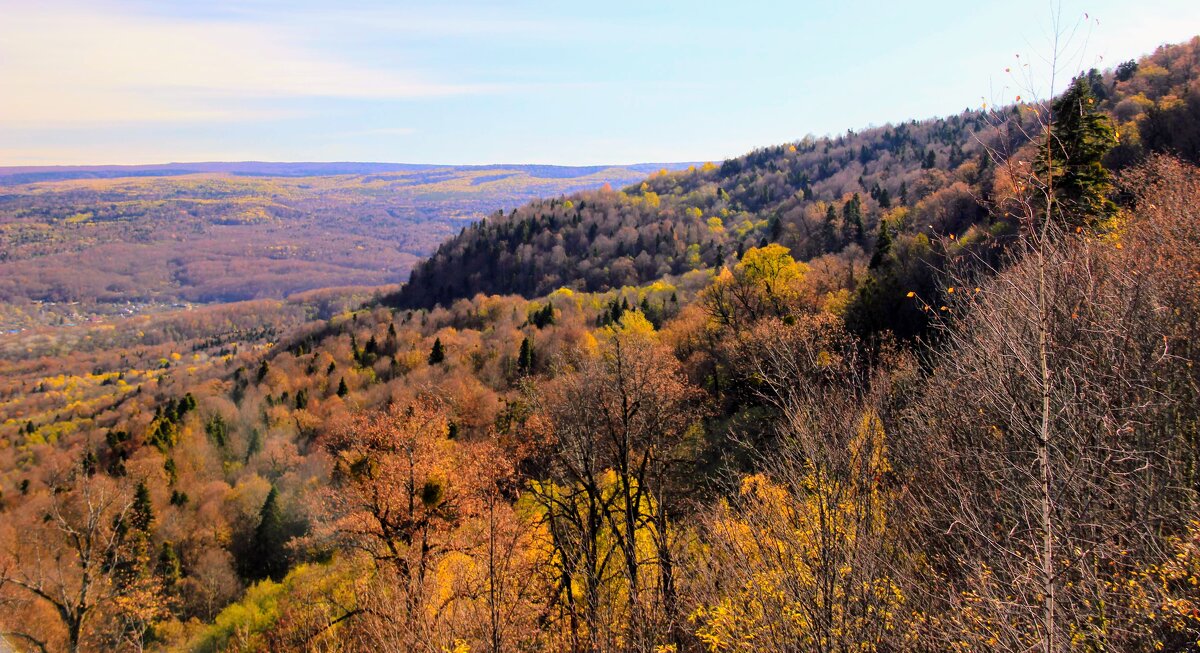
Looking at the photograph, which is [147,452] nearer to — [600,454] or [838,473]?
[600,454]

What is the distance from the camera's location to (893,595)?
818 centimetres

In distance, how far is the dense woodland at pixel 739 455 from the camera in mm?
6441

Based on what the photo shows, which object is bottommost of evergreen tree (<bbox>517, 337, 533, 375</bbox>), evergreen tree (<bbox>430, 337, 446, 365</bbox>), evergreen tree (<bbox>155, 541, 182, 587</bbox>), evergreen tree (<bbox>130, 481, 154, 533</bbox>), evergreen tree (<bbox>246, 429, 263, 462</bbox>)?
evergreen tree (<bbox>246, 429, 263, 462</bbox>)

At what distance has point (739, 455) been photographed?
89.6 feet

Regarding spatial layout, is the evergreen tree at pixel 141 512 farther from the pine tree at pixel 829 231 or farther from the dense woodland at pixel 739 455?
the pine tree at pixel 829 231

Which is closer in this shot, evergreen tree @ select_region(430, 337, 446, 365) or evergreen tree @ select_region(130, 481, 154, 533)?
evergreen tree @ select_region(130, 481, 154, 533)

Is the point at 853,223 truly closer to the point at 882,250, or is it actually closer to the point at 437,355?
the point at 882,250

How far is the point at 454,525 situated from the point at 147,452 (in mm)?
52258

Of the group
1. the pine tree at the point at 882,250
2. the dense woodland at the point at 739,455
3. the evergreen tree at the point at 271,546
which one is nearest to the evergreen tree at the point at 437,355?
the dense woodland at the point at 739,455

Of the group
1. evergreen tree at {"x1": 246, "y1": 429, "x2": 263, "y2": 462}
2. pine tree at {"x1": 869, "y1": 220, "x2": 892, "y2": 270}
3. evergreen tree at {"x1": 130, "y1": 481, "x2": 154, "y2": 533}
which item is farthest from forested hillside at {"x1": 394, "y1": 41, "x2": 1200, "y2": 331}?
evergreen tree at {"x1": 246, "y1": 429, "x2": 263, "y2": 462}

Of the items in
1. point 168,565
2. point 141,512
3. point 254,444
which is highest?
point 141,512

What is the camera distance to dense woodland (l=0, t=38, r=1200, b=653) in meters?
6.44

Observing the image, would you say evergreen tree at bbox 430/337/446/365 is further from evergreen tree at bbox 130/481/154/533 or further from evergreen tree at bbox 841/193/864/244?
evergreen tree at bbox 841/193/864/244

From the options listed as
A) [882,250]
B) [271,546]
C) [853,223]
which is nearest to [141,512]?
[271,546]
